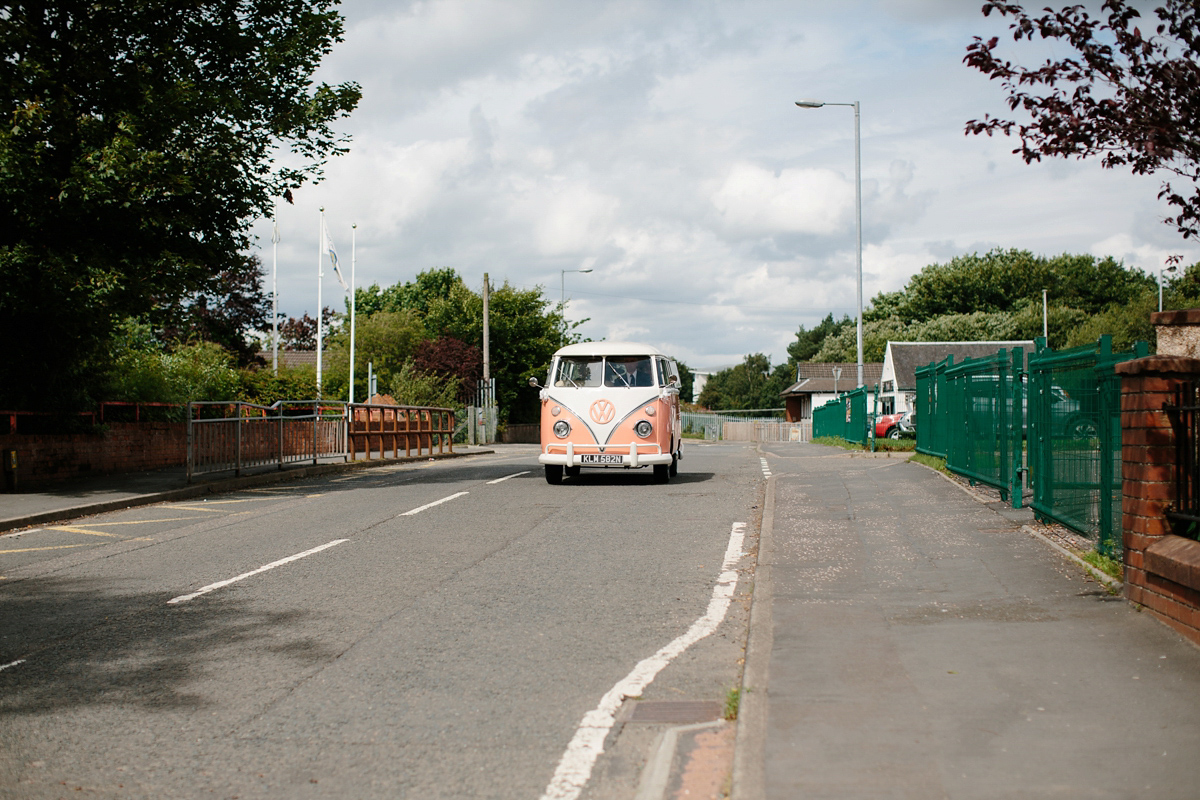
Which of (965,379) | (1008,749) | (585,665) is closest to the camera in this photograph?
(1008,749)

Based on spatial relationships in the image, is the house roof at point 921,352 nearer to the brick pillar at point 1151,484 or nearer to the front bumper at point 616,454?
the front bumper at point 616,454

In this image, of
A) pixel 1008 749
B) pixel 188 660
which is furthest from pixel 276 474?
pixel 1008 749

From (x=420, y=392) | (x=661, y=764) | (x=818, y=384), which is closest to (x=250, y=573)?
(x=661, y=764)

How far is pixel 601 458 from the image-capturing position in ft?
51.0

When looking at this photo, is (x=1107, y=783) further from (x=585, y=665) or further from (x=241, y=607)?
(x=241, y=607)

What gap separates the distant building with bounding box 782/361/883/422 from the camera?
258 ft

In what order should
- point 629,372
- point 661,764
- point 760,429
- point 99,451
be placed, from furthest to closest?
→ point 760,429 < point 99,451 < point 629,372 < point 661,764

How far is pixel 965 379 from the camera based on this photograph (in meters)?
13.6

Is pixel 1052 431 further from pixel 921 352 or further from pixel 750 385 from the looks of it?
pixel 750 385

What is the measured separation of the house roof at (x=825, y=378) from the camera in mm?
79375

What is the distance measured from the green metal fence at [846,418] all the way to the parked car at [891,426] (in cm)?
202

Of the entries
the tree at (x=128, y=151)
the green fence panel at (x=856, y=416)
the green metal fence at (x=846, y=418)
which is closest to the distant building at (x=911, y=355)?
the green metal fence at (x=846, y=418)

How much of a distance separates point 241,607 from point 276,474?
41.2 feet

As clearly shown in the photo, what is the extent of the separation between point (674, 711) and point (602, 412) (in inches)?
430
